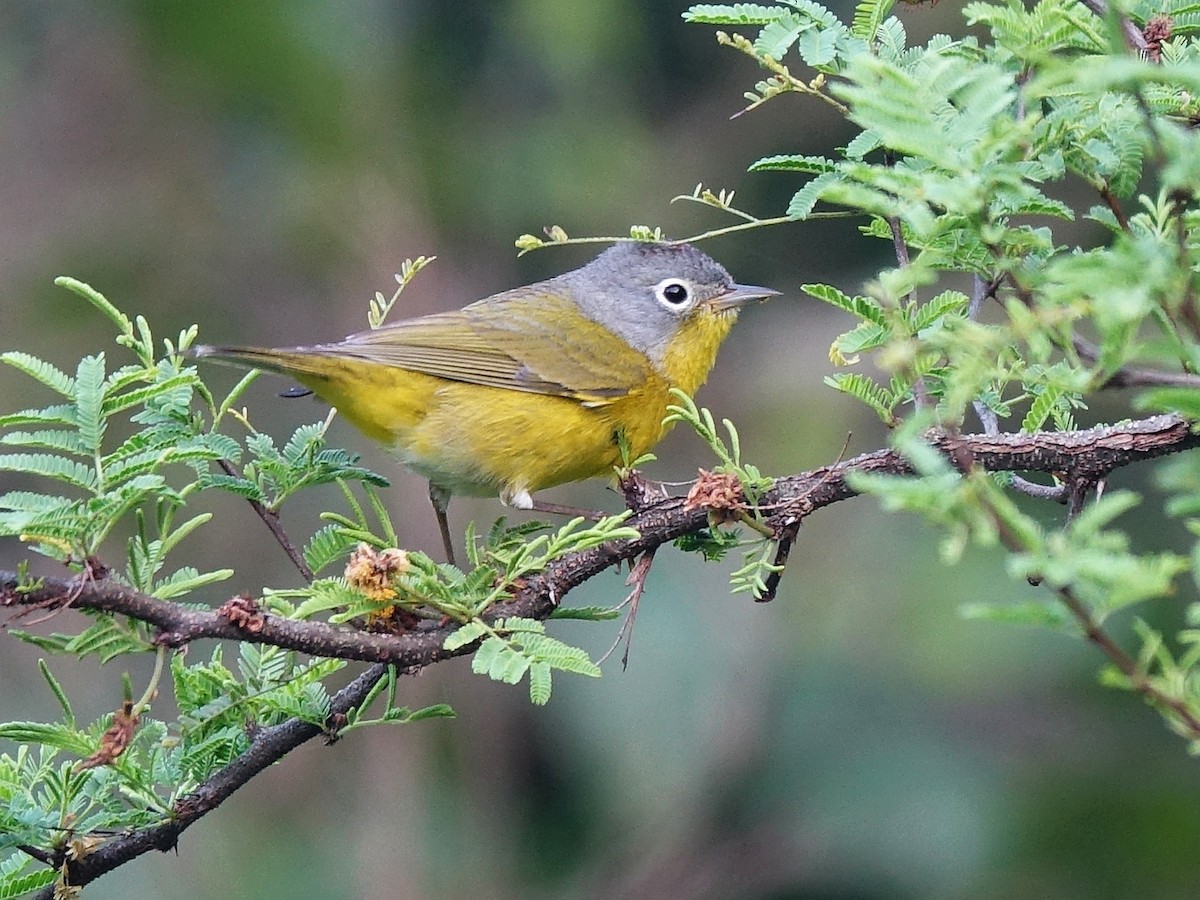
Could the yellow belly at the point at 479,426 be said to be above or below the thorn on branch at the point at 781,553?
below

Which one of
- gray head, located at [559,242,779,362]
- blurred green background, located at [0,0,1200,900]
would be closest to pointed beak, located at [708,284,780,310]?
gray head, located at [559,242,779,362]

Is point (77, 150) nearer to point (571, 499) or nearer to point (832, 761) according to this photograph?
point (571, 499)

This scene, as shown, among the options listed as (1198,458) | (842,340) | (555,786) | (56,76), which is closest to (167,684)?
(555,786)

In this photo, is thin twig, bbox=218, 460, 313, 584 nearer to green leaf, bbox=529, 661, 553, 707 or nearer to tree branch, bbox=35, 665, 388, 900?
tree branch, bbox=35, 665, 388, 900

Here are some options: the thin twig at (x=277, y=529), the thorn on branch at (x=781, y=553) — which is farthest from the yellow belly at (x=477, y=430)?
the thorn on branch at (x=781, y=553)

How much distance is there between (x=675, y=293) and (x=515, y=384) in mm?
882

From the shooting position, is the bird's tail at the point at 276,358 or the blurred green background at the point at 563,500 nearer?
the bird's tail at the point at 276,358

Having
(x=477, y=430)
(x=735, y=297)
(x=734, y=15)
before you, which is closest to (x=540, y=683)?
(x=734, y=15)

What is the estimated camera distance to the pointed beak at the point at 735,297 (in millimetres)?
4984

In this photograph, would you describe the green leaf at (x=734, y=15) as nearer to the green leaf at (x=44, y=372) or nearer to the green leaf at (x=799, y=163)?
the green leaf at (x=799, y=163)

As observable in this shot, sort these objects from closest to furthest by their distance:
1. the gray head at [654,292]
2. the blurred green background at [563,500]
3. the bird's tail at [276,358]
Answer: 1. the bird's tail at [276,358]
2. the gray head at [654,292]
3. the blurred green background at [563,500]

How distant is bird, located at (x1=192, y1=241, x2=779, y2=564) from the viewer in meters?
4.38

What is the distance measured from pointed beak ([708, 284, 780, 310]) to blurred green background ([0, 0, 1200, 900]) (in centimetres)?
155

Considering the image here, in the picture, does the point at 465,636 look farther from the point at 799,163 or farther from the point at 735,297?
the point at 735,297
